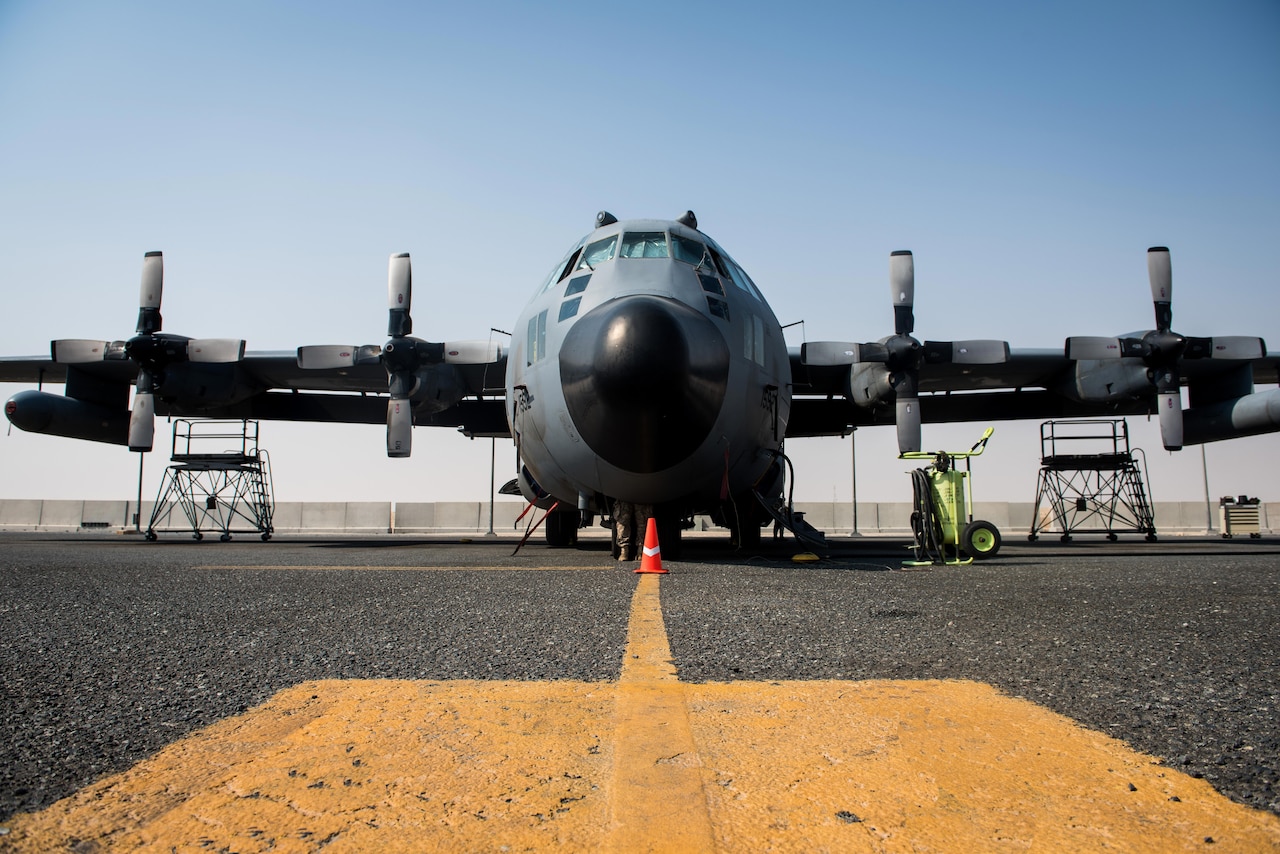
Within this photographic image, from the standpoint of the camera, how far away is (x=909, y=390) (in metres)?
12.9

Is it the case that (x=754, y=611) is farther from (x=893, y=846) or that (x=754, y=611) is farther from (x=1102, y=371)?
(x=1102, y=371)

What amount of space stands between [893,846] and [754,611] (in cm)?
310

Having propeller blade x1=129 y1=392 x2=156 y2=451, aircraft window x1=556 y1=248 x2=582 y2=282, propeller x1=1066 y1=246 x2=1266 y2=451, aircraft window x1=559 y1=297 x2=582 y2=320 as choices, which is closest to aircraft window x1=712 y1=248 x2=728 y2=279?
aircraft window x1=556 y1=248 x2=582 y2=282

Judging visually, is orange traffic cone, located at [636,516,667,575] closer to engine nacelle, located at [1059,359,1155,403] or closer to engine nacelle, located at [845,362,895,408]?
engine nacelle, located at [845,362,895,408]

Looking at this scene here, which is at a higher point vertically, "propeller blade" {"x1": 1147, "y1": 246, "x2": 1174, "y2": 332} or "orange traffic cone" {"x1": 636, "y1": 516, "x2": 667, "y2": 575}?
"propeller blade" {"x1": 1147, "y1": 246, "x2": 1174, "y2": 332}

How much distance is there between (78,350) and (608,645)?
16673 mm

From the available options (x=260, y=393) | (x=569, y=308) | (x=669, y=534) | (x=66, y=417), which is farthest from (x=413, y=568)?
(x=66, y=417)

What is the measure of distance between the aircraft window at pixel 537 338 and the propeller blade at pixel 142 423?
9710 millimetres

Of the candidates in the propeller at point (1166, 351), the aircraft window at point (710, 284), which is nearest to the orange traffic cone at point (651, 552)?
the aircraft window at point (710, 284)

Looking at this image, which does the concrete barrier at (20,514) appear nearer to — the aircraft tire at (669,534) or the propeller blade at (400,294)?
the propeller blade at (400,294)

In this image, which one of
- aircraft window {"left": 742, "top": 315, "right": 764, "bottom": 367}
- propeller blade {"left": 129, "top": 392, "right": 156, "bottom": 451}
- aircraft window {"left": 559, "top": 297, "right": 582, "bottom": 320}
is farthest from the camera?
propeller blade {"left": 129, "top": 392, "right": 156, "bottom": 451}

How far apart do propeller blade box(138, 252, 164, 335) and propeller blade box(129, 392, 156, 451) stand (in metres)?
1.41

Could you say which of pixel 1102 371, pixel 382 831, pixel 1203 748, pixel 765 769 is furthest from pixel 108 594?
pixel 1102 371

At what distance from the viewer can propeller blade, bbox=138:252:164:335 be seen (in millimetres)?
15250
